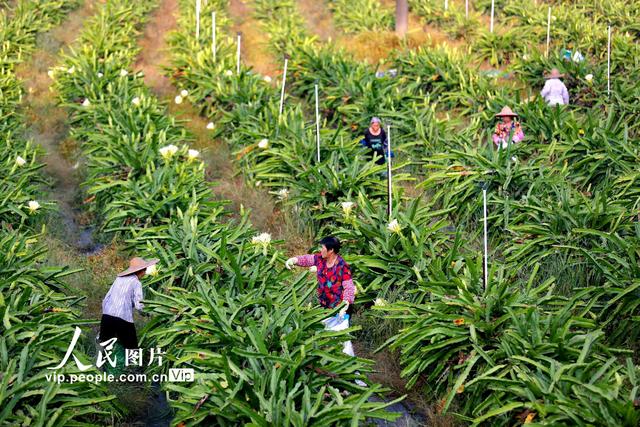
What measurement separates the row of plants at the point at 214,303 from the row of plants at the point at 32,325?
25.2 inches

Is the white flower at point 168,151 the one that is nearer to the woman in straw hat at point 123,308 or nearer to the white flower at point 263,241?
the white flower at point 263,241

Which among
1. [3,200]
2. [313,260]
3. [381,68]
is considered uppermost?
[313,260]

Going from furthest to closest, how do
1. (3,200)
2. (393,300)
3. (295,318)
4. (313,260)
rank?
(3,200) < (393,300) < (313,260) < (295,318)

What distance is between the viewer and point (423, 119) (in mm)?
12664

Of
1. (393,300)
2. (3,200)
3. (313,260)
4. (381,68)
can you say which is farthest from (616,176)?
(381,68)

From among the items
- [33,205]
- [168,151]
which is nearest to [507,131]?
[168,151]

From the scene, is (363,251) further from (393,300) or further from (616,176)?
(616,176)

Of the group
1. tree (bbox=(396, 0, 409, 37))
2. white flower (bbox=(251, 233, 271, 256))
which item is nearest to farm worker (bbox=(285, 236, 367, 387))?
white flower (bbox=(251, 233, 271, 256))

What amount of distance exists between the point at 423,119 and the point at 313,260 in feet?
20.1

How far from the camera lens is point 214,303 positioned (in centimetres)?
649

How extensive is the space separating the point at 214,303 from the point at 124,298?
0.80m

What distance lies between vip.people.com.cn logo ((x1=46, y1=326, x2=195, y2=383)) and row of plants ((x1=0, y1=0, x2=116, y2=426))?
4 centimetres

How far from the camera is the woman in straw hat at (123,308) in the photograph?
6.67m

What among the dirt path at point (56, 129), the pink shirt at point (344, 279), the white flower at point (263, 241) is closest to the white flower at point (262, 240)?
the white flower at point (263, 241)
